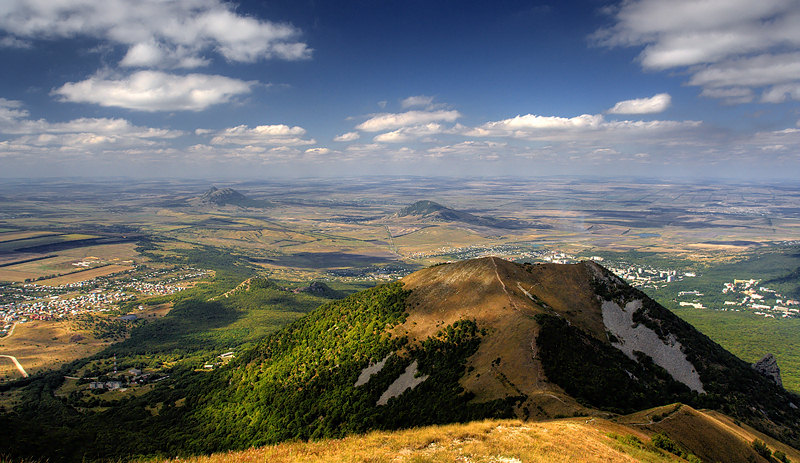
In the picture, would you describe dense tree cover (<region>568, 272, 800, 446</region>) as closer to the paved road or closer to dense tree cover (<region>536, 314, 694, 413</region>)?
dense tree cover (<region>536, 314, 694, 413</region>)

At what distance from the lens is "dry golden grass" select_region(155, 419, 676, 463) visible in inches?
921

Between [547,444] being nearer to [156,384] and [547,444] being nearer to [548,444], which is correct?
[548,444]

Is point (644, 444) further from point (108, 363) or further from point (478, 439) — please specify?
point (108, 363)

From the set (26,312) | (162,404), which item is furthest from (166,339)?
(26,312)

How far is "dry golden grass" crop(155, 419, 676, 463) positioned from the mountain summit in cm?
794

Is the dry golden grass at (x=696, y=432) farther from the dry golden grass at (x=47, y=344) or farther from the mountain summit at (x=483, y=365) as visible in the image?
the dry golden grass at (x=47, y=344)

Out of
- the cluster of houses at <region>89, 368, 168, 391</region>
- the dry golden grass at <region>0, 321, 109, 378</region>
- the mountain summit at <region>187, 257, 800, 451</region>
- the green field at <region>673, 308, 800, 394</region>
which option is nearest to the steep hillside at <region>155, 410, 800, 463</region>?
the mountain summit at <region>187, 257, 800, 451</region>

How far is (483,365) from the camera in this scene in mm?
49500

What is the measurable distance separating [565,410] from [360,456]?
2187cm

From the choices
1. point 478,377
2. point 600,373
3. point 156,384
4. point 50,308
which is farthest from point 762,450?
point 50,308

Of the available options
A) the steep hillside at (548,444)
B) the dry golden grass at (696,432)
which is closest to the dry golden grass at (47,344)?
the steep hillside at (548,444)

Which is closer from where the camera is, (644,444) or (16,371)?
(644,444)

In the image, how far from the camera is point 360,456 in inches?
915

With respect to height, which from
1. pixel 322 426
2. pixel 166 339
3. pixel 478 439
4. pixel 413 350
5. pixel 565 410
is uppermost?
pixel 478 439
